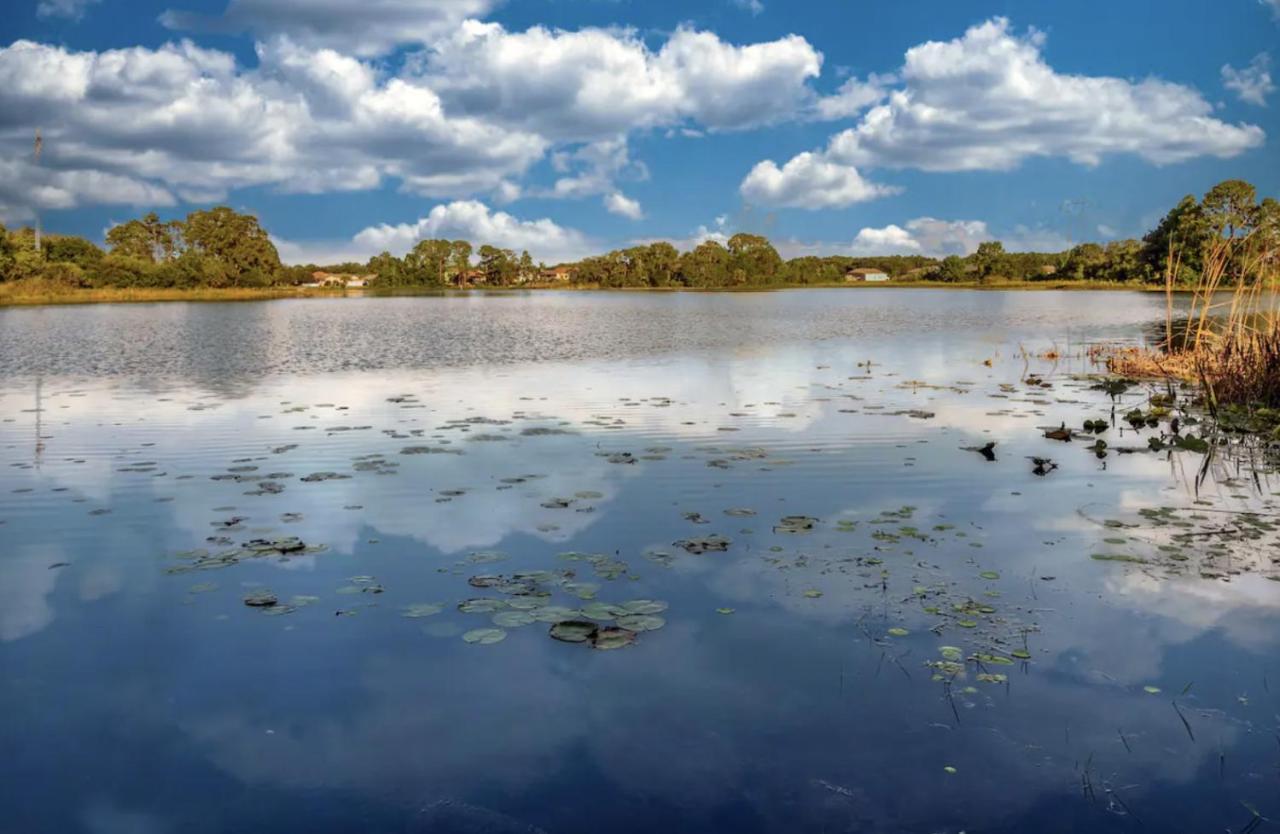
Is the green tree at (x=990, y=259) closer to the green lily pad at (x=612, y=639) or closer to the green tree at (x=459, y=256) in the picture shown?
the green tree at (x=459, y=256)

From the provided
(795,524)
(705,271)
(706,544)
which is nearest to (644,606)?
(706,544)

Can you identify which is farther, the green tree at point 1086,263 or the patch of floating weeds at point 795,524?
the green tree at point 1086,263

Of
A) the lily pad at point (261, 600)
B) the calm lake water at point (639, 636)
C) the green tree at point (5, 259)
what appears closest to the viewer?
the calm lake water at point (639, 636)

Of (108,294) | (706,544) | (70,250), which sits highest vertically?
(70,250)

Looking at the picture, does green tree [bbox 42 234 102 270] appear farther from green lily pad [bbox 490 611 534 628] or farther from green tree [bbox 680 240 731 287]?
green lily pad [bbox 490 611 534 628]

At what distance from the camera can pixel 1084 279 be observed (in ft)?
491

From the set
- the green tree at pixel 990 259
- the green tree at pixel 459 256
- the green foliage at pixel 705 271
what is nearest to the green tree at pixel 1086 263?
the green tree at pixel 990 259

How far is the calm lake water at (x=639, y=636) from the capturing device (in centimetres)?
434

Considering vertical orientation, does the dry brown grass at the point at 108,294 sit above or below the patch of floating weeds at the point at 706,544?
above

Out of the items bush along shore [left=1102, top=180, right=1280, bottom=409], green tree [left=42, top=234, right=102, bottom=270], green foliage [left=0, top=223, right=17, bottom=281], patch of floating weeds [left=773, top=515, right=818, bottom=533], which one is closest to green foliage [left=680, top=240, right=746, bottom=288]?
green tree [left=42, top=234, right=102, bottom=270]

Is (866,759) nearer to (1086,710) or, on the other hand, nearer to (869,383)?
(1086,710)

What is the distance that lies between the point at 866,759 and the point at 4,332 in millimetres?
50272

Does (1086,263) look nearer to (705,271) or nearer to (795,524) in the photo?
(705,271)

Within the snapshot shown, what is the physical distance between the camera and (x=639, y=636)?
616cm
